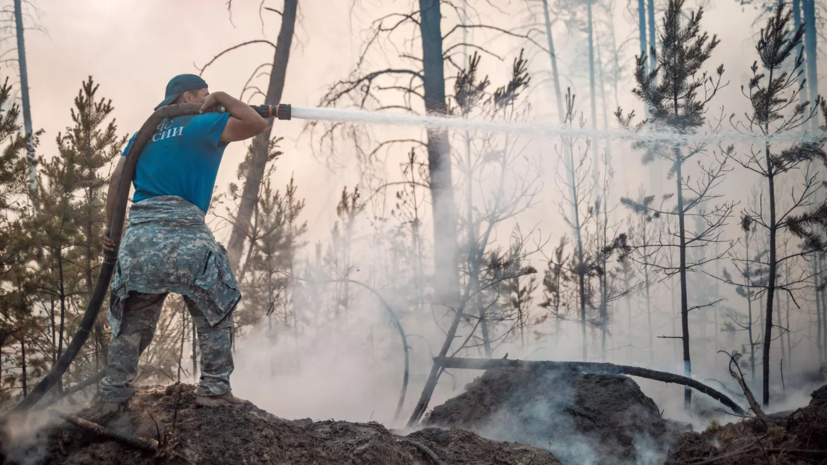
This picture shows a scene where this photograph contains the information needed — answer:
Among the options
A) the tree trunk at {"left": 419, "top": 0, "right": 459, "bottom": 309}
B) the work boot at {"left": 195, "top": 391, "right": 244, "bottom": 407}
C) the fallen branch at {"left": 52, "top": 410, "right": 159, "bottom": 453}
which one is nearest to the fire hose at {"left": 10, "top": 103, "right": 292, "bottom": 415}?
the fallen branch at {"left": 52, "top": 410, "right": 159, "bottom": 453}

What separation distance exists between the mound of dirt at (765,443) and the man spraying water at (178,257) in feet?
11.0

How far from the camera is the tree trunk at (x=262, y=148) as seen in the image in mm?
9172

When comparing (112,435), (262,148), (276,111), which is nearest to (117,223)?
(276,111)

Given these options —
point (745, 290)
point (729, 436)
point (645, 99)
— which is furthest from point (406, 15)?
point (745, 290)

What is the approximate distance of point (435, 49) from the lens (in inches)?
425

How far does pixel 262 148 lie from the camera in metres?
9.18

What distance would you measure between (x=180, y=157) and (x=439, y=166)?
277 inches

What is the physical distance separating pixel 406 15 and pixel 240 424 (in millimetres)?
9621

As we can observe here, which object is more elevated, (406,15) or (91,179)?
(406,15)

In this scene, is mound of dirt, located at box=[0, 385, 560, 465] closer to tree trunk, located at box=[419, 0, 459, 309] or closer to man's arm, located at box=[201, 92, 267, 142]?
man's arm, located at box=[201, 92, 267, 142]

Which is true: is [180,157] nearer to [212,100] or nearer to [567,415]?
[212,100]

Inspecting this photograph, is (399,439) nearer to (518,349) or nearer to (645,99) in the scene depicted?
(645,99)

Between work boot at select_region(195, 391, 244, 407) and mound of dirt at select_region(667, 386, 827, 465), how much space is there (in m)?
3.18

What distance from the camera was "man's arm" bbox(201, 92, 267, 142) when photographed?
358 cm
